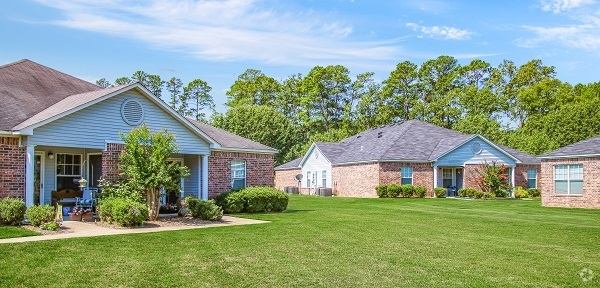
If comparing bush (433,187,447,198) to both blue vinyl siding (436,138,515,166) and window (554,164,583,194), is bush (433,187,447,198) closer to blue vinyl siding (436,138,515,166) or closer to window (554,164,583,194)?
blue vinyl siding (436,138,515,166)

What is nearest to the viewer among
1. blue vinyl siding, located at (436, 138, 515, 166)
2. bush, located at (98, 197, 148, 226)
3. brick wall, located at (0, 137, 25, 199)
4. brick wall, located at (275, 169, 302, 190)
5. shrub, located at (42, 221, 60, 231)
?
shrub, located at (42, 221, 60, 231)

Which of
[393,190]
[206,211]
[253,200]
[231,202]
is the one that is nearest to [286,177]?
[393,190]

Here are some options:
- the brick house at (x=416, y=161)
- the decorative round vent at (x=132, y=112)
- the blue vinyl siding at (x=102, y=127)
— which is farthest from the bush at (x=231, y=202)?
the brick house at (x=416, y=161)

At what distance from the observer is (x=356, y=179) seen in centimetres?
4050

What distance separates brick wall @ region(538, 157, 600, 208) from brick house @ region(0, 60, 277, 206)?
1575 cm

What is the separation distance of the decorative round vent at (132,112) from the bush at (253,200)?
15.0ft

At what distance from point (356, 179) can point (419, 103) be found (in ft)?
89.5

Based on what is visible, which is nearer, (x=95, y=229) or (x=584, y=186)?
(x=95, y=229)

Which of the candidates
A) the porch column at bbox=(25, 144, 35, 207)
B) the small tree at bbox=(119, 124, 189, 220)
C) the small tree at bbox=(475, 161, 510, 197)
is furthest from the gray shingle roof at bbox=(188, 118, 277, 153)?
the small tree at bbox=(475, 161, 510, 197)

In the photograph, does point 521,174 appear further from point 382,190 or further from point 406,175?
point 382,190

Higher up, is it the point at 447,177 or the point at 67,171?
the point at 67,171

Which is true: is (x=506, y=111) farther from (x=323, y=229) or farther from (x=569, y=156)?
(x=323, y=229)

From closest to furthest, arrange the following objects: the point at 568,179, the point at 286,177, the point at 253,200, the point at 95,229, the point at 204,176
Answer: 1. the point at 95,229
2. the point at 253,200
3. the point at 204,176
4. the point at 568,179
5. the point at 286,177

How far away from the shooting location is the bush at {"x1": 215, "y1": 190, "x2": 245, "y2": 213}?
21688mm
